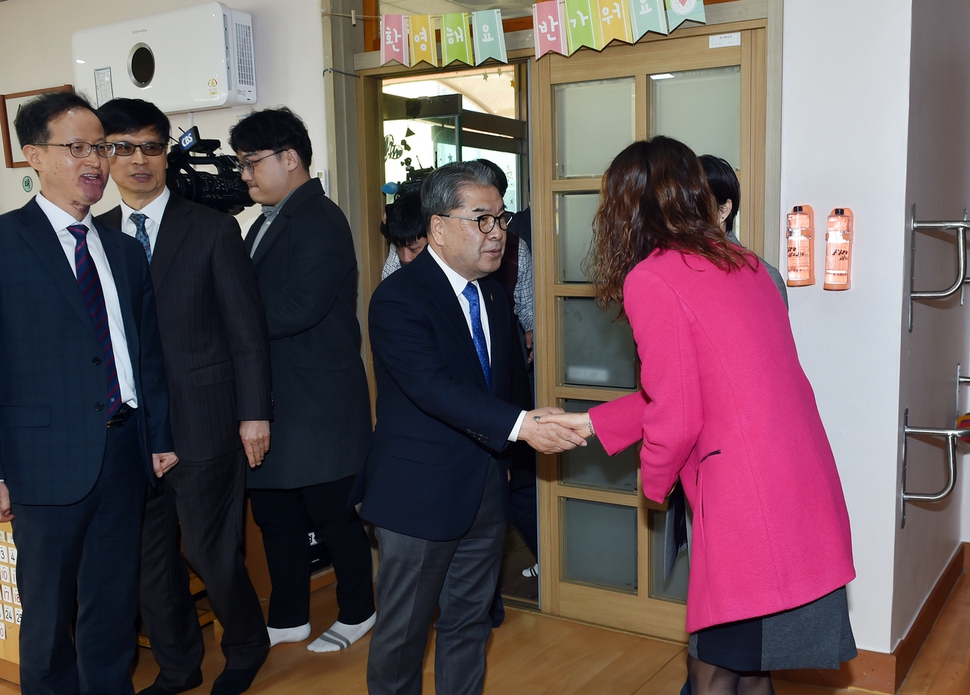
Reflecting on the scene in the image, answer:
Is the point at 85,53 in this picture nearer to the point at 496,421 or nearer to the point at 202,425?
the point at 202,425

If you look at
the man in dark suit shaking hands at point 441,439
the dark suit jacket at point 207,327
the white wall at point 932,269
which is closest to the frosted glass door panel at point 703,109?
the white wall at point 932,269

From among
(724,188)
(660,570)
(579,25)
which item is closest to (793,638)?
(724,188)

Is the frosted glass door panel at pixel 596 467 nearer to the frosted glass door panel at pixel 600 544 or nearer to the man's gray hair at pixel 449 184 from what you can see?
the frosted glass door panel at pixel 600 544

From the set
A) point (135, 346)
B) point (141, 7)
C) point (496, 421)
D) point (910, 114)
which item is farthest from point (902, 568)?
point (141, 7)

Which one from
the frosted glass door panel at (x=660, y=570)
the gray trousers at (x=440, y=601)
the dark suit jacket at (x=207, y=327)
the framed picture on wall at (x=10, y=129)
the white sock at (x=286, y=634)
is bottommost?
Result: the white sock at (x=286, y=634)

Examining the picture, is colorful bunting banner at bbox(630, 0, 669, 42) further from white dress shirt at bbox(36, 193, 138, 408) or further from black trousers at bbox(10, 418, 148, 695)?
black trousers at bbox(10, 418, 148, 695)

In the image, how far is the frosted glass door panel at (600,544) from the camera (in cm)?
295

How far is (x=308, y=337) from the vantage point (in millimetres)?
2660

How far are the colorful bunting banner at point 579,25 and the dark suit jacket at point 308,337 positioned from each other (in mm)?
918

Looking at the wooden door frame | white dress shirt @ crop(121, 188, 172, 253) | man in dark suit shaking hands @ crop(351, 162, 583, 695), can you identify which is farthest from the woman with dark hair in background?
white dress shirt @ crop(121, 188, 172, 253)

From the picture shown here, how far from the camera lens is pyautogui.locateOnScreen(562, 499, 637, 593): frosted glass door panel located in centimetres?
295

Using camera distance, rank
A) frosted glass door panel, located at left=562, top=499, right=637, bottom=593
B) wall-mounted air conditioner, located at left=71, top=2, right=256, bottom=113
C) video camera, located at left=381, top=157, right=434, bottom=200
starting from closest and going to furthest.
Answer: frosted glass door panel, located at left=562, top=499, right=637, bottom=593 → video camera, located at left=381, top=157, right=434, bottom=200 → wall-mounted air conditioner, located at left=71, top=2, right=256, bottom=113

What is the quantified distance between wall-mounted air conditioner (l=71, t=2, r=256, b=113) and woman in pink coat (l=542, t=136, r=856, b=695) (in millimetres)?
2162

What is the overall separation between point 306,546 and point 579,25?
1.89 metres
